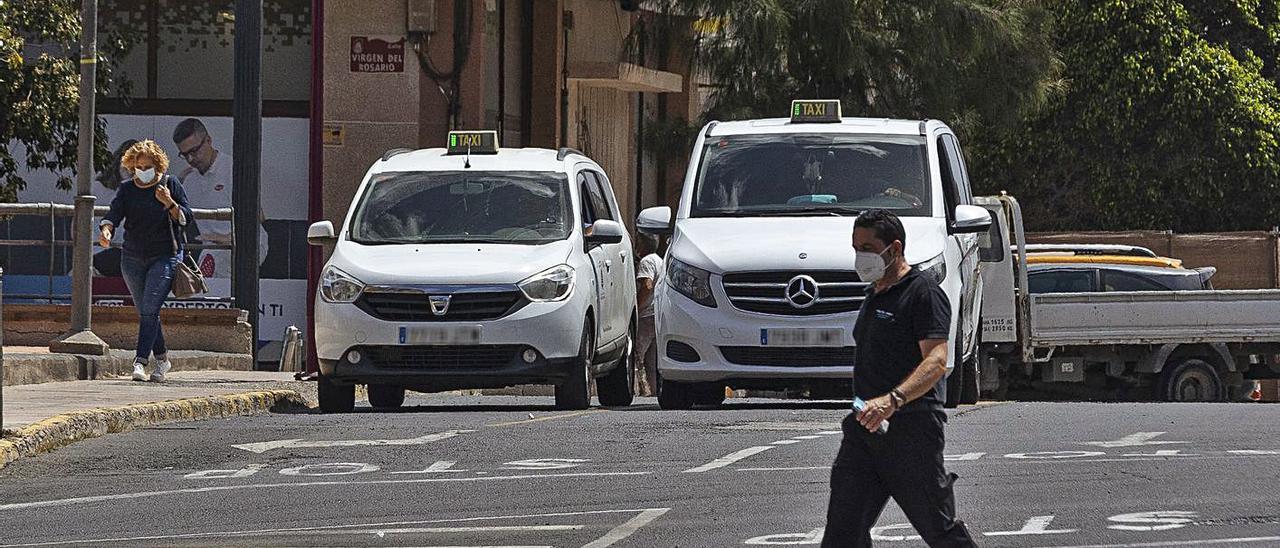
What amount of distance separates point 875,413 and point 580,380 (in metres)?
8.73

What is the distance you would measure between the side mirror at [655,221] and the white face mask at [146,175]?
12.2 ft

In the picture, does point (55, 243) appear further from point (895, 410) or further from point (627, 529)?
point (895, 410)

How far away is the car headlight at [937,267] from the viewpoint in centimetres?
1467

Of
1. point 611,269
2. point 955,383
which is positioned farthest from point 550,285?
point 955,383

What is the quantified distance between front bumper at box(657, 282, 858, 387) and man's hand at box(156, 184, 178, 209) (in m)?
3.90

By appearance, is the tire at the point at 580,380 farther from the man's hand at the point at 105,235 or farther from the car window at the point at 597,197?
the man's hand at the point at 105,235

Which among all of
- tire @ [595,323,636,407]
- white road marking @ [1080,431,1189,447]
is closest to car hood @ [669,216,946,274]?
white road marking @ [1080,431,1189,447]

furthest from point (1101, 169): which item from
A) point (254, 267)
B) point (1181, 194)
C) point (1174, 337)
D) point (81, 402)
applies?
point (81, 402)

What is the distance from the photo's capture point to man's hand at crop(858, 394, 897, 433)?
6984mm

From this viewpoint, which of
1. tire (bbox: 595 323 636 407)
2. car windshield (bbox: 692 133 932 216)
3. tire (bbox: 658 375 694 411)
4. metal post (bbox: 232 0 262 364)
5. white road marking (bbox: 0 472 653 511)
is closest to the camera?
white road marking (bbox: 0 472 653 511)

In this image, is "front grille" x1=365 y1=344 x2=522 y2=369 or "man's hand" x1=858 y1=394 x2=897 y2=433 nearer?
"man's hand" x1=858 y1=394 x2=897 y2=433

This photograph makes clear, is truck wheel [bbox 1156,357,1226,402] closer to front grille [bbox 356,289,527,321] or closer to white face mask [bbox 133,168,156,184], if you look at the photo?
front grille [bbox 356,289,527,321]

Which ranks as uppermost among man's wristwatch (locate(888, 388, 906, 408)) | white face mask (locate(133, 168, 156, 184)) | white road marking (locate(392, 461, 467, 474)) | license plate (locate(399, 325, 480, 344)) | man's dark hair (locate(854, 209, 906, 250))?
white face mask (locate(133, 168, 156, 184))

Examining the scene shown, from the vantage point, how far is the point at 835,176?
1611 centimetres
